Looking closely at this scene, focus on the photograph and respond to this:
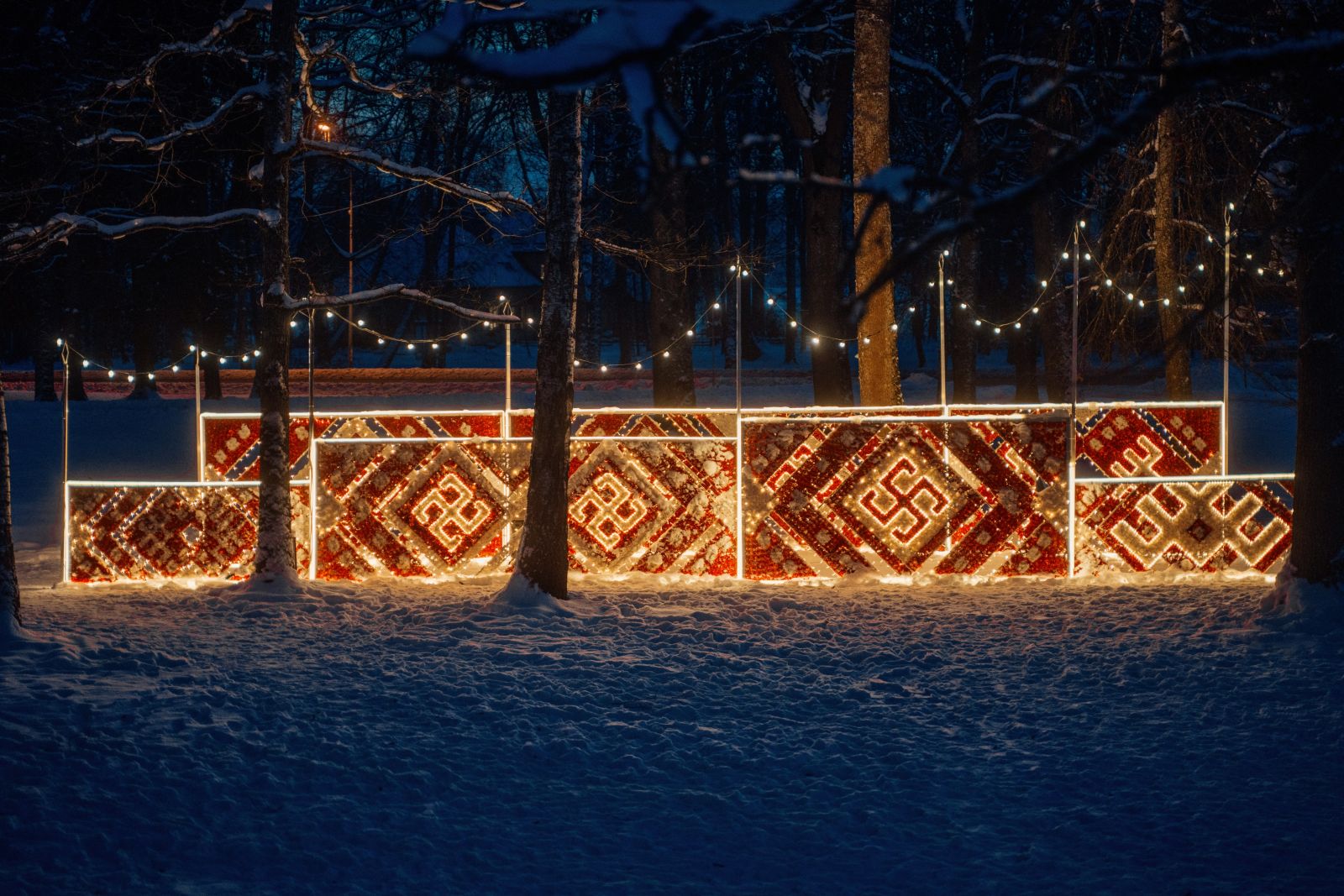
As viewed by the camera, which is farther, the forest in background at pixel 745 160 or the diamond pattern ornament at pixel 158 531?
the diamond pattern ornament at pixel 158 531

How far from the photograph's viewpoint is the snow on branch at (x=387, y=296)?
383 inches

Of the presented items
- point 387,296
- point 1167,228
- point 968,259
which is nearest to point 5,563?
point 387,296

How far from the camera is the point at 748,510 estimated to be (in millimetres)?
10242

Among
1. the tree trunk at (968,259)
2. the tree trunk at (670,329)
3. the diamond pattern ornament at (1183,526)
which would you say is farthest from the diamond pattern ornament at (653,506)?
the tree trunk at (968,259)

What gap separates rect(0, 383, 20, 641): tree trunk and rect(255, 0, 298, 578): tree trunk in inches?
78.7

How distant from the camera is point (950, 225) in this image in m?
2.57

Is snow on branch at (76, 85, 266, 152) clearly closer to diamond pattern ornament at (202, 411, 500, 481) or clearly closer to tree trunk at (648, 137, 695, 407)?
diamond pattern ornament at (202, 411, 500, 481)

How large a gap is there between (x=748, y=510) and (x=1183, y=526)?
3609mm

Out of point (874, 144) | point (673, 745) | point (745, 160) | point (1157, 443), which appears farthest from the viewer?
point (745, 160)

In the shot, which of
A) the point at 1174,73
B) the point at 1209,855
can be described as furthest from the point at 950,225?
the point at 1209,855

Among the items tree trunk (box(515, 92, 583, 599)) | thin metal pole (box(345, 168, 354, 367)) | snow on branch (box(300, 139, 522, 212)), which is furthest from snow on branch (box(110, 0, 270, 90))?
tree trunk (box(515, 92, 583, 599))

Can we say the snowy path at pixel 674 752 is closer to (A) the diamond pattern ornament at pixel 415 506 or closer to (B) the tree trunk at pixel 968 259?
(A) the diamond pattern ornament at pixel 415 506

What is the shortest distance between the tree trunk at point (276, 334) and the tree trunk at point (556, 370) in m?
2.02

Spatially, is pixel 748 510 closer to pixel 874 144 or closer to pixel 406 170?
pixel 406 170
